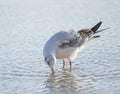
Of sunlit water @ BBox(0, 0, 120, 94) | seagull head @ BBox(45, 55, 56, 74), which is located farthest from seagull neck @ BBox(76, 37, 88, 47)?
seagull head @ BBox(45, 55, 56, 74)

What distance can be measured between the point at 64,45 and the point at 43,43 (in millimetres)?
1901

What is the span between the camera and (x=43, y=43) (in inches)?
403

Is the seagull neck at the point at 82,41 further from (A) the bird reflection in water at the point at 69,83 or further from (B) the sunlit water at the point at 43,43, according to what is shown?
(A) the bird reflection in water at the point at 69,83

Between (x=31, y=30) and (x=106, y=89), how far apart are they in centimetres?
562

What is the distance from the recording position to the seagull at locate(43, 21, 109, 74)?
797 centimetres

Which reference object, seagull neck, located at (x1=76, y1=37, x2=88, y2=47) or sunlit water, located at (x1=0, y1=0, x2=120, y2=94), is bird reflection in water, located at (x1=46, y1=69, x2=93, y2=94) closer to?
sunlit water, located at (x1=0, y1=0, x2=120, y2=94)

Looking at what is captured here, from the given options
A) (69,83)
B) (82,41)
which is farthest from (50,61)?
(82,41)

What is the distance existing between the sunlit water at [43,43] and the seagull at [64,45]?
0.22 metres

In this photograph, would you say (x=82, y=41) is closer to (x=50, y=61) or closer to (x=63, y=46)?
(x=63, y=46)

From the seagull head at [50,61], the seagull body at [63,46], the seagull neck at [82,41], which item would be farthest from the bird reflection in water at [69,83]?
the seagull neck at [82,41]

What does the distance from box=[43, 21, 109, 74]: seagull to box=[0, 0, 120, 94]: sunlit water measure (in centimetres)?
22

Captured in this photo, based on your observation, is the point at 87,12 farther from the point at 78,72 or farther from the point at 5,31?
the point at 78,72

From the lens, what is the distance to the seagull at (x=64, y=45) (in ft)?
26.2

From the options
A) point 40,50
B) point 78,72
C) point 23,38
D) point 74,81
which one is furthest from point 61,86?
point 23,38
